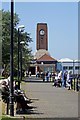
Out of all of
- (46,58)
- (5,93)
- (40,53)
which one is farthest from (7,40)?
(40,53)

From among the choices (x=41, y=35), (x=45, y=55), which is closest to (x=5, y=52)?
(x=45, y=55)

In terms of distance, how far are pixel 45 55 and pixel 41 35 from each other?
38.4 feet

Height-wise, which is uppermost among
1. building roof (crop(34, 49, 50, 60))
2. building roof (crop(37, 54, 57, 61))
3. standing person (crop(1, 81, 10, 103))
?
standing person (crop(1, 81, 10, 103))

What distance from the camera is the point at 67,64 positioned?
213ft

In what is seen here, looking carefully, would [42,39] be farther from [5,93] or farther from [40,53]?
[5,93]

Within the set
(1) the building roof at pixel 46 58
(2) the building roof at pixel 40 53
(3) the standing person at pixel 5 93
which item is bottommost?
(1) the building roof at pixel 46 58

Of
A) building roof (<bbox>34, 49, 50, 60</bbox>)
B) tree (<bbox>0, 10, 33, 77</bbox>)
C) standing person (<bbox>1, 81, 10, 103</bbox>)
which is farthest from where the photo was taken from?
building roof (<bbox>34, 49, 50, 60</bbox>)

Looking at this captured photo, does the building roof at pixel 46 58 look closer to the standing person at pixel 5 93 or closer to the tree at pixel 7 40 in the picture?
the tree at pixel 7 40

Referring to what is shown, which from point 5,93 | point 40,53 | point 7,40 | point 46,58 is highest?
point 7,40

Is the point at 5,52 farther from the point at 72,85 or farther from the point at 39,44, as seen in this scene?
the point at 39,44

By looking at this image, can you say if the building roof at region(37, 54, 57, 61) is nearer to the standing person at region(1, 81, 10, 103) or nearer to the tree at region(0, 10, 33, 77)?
the tree at region(0, 10, 33, 77)

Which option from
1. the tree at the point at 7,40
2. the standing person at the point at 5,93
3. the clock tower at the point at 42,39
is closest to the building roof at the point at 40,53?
the clock tower at the point at 42,39

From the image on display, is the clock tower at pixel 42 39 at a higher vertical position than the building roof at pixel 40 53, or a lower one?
higher

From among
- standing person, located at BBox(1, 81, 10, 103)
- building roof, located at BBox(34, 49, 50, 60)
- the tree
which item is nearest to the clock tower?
building roof, located at BBox(34, 49, 50, 60)
